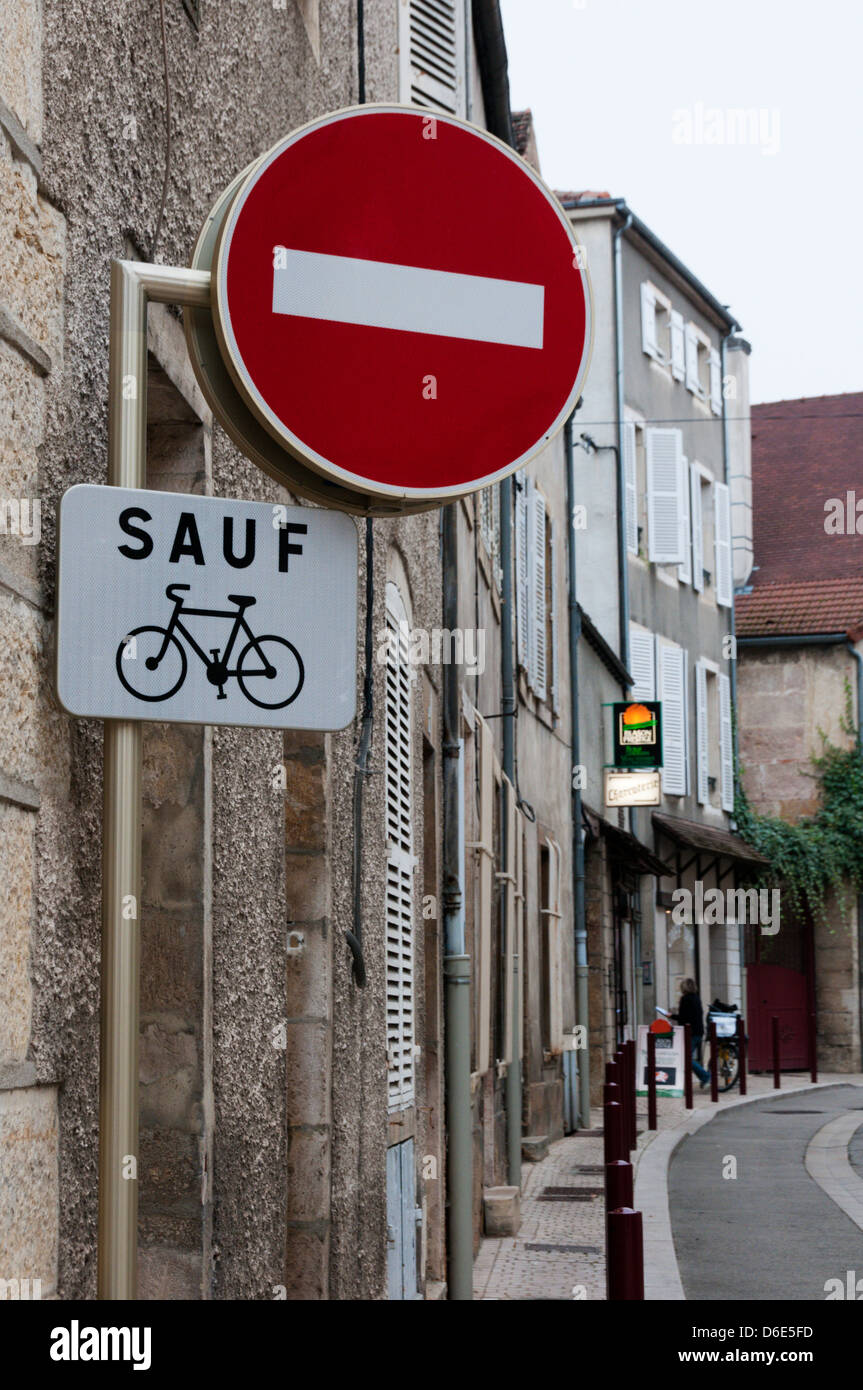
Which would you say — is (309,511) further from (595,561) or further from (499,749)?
(595,561)

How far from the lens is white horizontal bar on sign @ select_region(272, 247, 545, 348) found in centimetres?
190

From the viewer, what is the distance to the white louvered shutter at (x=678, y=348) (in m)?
25.8

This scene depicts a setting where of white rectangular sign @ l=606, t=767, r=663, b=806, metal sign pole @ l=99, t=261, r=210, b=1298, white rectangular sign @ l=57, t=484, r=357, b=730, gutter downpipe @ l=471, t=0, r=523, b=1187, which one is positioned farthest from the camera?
white rectangular sign @ l=606, t=767, r=663, b=806

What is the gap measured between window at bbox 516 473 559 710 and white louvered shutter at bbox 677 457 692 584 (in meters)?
8.38

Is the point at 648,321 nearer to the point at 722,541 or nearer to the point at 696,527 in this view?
the point at 696,527

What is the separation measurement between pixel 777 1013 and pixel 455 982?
66.3 feet

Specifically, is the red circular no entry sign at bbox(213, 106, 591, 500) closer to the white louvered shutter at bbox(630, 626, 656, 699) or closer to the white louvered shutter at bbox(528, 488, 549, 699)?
the white louvered shutter at bbox(528, 488, 549, 699)

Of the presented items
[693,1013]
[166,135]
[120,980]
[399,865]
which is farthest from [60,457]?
[693,1013]

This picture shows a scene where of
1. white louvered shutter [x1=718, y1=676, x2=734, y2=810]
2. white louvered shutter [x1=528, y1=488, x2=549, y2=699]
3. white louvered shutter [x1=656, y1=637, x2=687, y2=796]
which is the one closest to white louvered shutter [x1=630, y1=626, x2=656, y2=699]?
white louvered shutter [x1=656, y1=637, x2=687, y2=796]

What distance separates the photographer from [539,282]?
6.77ft

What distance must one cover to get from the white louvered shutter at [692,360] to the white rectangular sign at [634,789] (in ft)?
29.6

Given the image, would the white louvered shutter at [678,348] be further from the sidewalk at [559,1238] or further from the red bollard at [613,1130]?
the red bollard at [613,1130]
